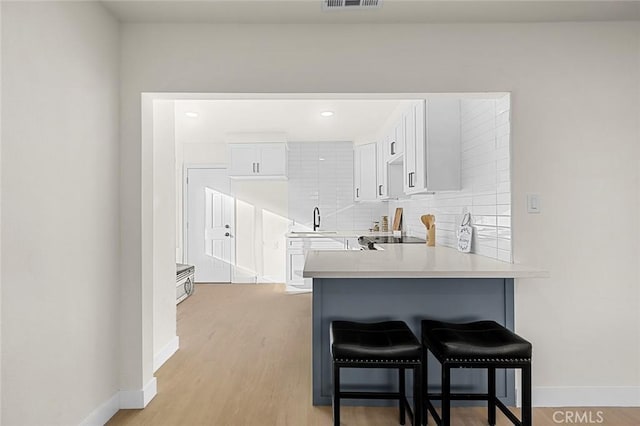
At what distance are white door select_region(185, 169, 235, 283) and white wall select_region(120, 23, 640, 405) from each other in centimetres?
414

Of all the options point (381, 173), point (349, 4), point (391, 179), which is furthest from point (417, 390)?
point (381, 173)

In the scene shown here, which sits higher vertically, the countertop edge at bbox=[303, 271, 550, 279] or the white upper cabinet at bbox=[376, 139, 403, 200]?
the white upper cabinet at bbox=[376, 139, 403, 200]

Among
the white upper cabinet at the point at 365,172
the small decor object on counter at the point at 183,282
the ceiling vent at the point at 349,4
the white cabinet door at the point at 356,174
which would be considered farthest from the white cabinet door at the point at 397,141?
the small decor object on counter at the point at 183,282

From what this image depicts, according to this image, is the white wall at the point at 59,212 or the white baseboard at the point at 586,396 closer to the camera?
the white wall at the point at 59,212

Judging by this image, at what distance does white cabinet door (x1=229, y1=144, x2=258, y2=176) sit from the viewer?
234 inches

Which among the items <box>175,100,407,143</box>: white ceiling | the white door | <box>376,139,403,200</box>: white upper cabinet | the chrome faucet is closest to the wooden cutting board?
<box>376,139,403,200</box>: white upper cabinet

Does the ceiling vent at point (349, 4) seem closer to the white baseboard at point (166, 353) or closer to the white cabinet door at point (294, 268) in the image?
the white baseboard at point (166, 353)

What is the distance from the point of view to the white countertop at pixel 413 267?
2.03 m

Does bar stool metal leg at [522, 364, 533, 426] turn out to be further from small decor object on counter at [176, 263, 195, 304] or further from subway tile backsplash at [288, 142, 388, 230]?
subway tile backsplash at [288, 142, 388, 230]

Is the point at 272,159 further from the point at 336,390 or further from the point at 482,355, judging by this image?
the point at 482,355

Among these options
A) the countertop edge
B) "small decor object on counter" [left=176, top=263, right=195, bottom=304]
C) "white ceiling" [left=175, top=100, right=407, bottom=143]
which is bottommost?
"small decor object on counter" [left=176, top=263, right=195, bottom=304]

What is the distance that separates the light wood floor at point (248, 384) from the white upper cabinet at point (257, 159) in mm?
2348

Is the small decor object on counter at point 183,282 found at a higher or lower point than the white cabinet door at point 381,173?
lower

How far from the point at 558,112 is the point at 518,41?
509mm
